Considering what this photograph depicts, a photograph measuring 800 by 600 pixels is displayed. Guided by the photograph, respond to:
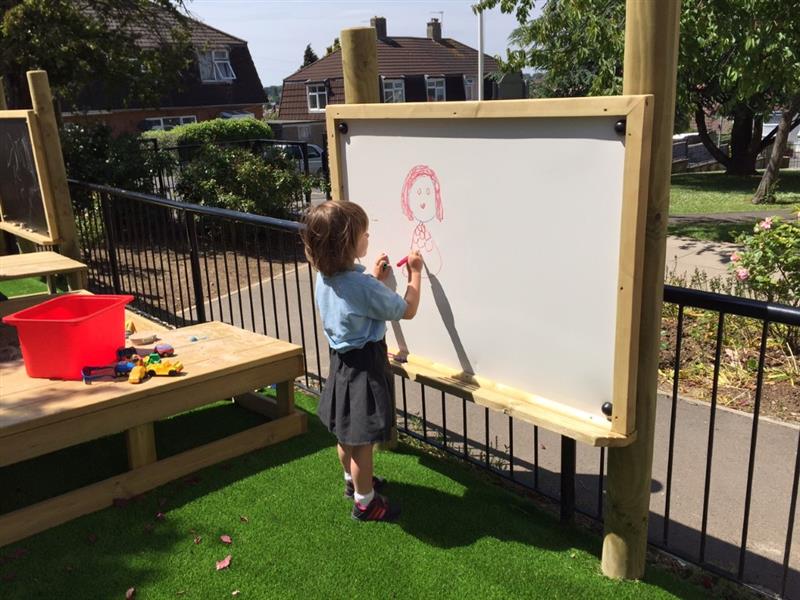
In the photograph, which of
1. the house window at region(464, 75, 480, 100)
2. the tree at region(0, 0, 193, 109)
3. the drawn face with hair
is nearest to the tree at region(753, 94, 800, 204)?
the tree at region(0, 0, 193, 109)

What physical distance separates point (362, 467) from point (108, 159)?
410 inches

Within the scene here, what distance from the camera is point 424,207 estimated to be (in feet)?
9.55

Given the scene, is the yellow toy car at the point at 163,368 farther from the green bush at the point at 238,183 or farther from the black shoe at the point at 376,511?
Answer: the green bush at the point at 238,183

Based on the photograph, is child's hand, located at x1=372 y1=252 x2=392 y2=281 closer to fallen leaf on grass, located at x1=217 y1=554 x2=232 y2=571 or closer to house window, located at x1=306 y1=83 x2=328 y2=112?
fallen leaf on grass, located at x1=217 y1=554 x2=232 y2=571

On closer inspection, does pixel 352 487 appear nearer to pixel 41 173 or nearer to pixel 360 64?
pixel 360 64

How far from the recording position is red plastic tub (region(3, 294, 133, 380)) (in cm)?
340

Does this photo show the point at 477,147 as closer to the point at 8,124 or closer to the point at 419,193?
the point at 419,193

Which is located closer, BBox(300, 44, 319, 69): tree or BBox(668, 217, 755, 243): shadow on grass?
BBox(668, 217, 755, 243): shadow on grass

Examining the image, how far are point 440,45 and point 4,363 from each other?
47137 millimetres

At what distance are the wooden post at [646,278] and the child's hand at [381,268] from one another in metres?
1.18

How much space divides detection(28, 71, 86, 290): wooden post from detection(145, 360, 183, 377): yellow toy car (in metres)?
3.02

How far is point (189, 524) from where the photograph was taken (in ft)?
10.5

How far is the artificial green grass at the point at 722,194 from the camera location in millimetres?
16156

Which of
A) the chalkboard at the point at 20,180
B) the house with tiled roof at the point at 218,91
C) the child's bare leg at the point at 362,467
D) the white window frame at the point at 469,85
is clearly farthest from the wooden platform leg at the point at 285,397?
the white window frame at the point at 469,85
